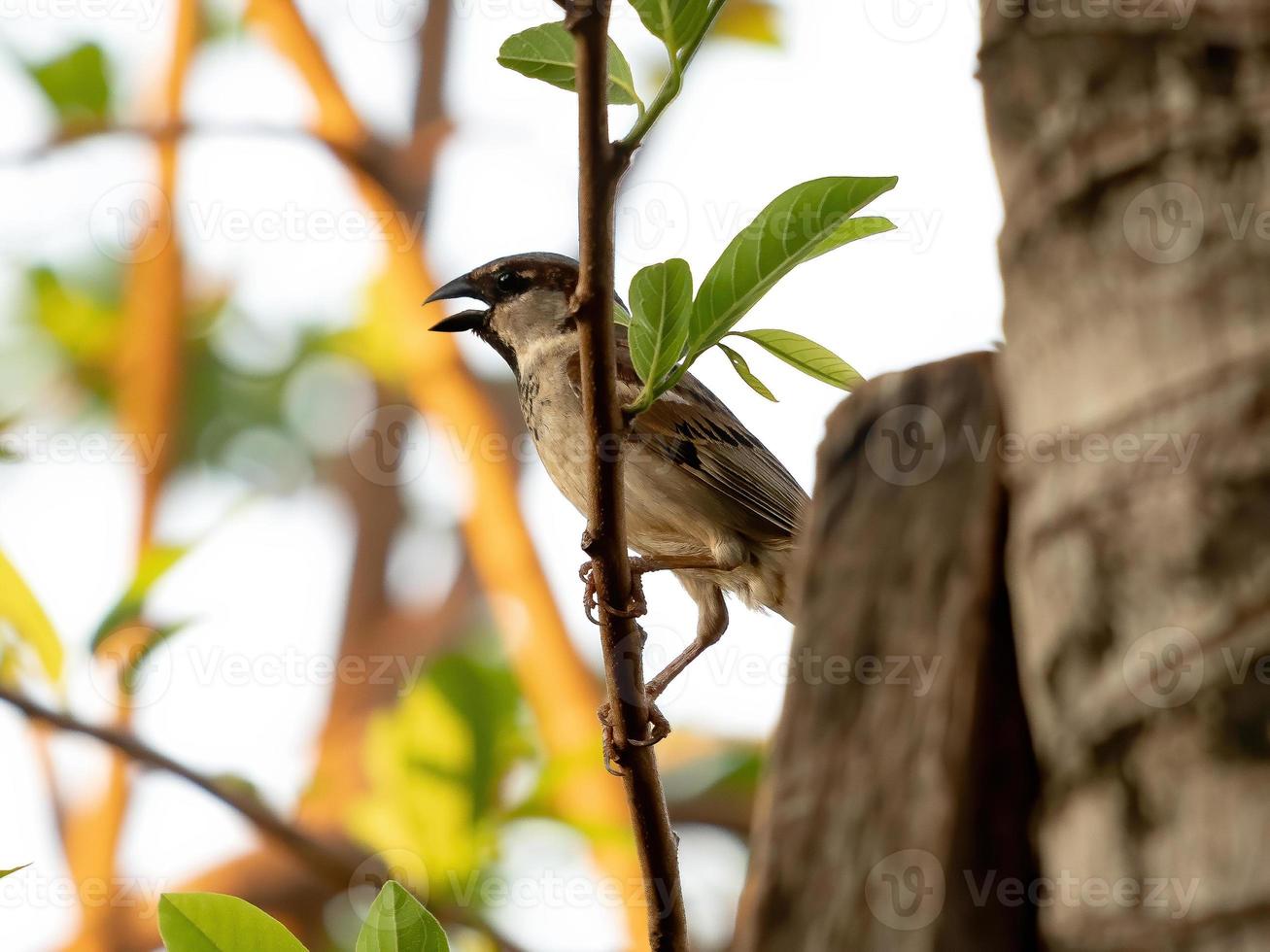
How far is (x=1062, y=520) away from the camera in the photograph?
1.05 m

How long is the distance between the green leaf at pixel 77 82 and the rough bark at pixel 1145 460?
14.2 feet

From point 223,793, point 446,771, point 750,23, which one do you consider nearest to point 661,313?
point 223,793

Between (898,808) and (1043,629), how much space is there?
20 cm

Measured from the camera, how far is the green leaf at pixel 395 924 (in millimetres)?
1626

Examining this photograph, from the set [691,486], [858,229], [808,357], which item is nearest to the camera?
[858,229]

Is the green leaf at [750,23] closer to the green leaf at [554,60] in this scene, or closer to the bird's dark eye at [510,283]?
the bird's dark eye at [510,283]

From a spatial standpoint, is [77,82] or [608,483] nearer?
[608,483]

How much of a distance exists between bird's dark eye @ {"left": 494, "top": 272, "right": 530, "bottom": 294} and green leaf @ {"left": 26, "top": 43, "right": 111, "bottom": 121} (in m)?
1.59

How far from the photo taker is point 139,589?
295cm

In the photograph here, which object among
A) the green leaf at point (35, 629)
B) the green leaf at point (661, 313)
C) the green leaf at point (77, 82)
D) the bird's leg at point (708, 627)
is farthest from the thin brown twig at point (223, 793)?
the green leaf at point (77, 82)

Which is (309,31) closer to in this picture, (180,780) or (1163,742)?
(180,780)

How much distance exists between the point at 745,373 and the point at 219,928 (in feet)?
3.09

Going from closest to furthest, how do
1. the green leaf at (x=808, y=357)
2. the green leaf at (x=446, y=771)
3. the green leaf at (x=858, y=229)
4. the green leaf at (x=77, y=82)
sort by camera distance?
the green leaf at (x=858, y=229) → the green leaf at (x=808, y=357) → the green leaf at (x=446, y=771) → the green leaf at (x=77, y=82)

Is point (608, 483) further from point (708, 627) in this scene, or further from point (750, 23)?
point (750, 23)
